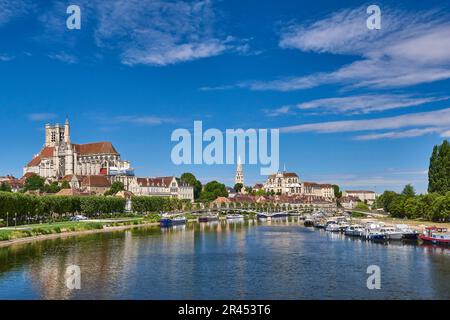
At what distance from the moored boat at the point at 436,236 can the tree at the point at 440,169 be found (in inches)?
1215

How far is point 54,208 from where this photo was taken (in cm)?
7800

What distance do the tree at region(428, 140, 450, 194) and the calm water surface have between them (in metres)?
36.1

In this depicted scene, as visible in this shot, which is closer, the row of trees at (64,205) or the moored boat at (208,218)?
the row of trees at (64,205)

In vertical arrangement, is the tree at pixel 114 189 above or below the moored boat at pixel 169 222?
above

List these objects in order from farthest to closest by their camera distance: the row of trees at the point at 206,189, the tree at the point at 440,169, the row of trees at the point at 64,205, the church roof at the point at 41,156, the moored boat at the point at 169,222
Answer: the church roof at the point at 41,156, the row of trees at the point at 206,189, the moored boat at the point at 169,222, the tree at the point at 440,169, the row of trees at the point at 64,205

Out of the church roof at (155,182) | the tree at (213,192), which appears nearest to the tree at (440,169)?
the church roof at (155,182)

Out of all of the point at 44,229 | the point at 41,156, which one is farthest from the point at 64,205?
the point at 41,156

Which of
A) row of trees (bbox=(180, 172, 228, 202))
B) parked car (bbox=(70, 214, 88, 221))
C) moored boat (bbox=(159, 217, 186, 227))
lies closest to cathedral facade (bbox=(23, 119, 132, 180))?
row of trees (bbox=(180, 172, 228, 202))

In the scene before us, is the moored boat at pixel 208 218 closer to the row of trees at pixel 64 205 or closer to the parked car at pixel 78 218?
the row of trees at pixel 64 205

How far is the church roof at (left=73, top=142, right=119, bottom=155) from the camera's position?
17850 centimetres

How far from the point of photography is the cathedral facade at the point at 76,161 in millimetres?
175875

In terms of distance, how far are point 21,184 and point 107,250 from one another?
124591mm
